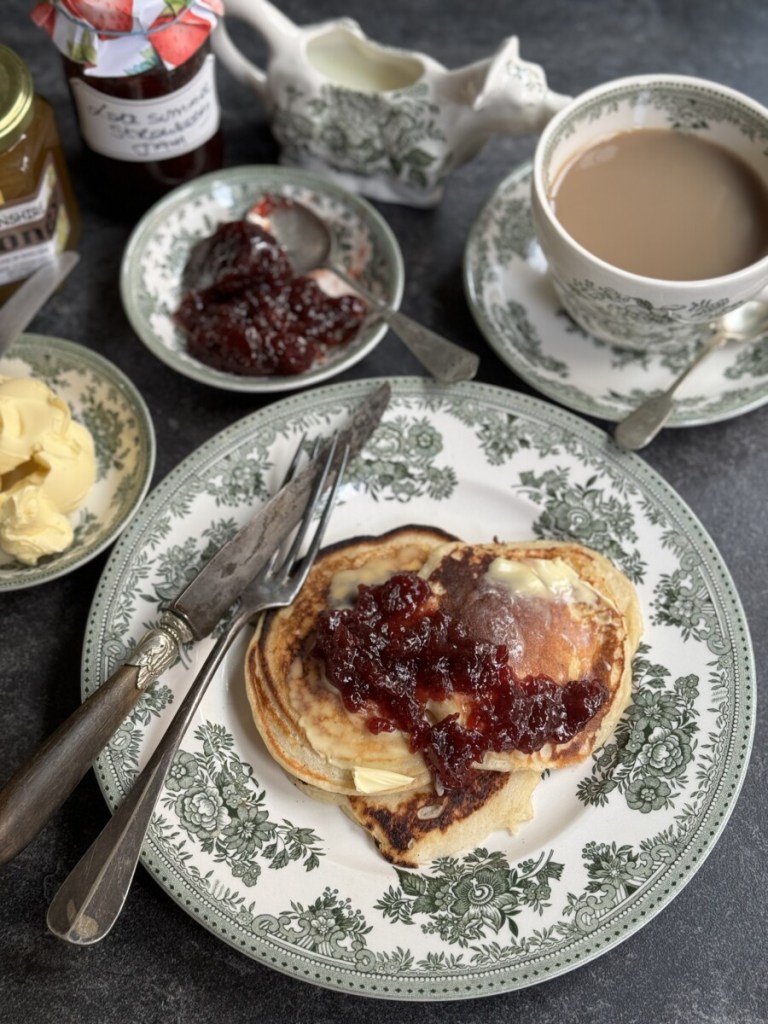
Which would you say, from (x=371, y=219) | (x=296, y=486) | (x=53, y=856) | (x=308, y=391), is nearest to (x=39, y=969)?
(x=53, y=856)

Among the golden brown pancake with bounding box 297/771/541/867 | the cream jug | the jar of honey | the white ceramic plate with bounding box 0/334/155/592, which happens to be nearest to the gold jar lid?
the jar of honey

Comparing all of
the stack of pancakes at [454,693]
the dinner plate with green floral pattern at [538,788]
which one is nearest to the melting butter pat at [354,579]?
the stack of pancakes at [454,693]

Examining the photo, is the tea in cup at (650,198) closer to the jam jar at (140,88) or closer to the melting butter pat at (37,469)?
the jam jar at (140,88)

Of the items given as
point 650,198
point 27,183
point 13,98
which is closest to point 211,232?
point 27,183

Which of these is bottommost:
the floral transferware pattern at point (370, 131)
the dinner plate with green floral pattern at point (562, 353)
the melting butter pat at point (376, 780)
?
the melting butter pat at point (376, 780)

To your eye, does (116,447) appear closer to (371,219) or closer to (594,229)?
(371,219)

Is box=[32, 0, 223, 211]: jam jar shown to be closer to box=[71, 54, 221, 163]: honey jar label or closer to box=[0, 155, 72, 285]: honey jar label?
box=[71, 54, 221, 163]: honey jar label

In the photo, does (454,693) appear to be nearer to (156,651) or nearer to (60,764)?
(156,651)
